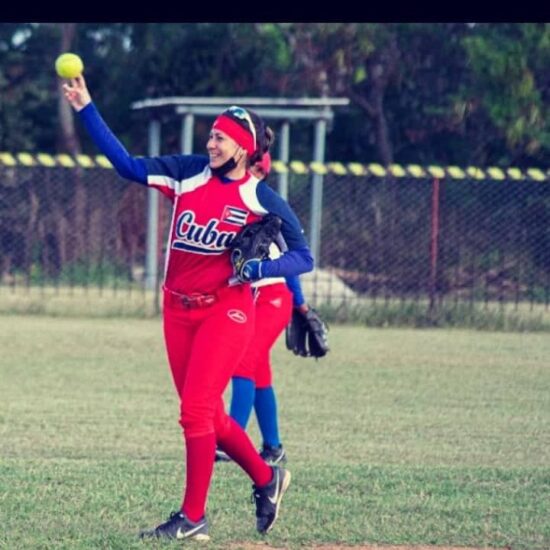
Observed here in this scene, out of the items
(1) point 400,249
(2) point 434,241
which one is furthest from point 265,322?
(1) point 400,249

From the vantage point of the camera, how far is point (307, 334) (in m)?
9.64

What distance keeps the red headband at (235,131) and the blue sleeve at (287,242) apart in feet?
0.67

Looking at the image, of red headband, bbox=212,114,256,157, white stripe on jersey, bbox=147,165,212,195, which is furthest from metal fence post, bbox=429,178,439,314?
white stripe on jersey, bbox=147,165,212,195

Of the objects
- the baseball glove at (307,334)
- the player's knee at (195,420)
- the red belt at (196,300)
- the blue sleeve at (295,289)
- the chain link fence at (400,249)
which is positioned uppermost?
the red belt at (196,300)

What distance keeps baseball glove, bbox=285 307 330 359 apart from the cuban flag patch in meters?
2.71

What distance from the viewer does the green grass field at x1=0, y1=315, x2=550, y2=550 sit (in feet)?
23.2

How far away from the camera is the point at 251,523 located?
23.5 ft

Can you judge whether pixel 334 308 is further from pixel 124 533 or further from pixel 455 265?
pixel 124 533

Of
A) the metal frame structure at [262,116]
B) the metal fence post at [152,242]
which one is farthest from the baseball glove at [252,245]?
the metal fence post at [152,242]

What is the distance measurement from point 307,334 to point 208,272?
2.83 meters

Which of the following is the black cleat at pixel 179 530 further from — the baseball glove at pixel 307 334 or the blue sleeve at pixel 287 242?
the baseball glove at pixel 307 334

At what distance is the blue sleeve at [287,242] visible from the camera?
6902mm

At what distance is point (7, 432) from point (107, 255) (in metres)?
11.5
